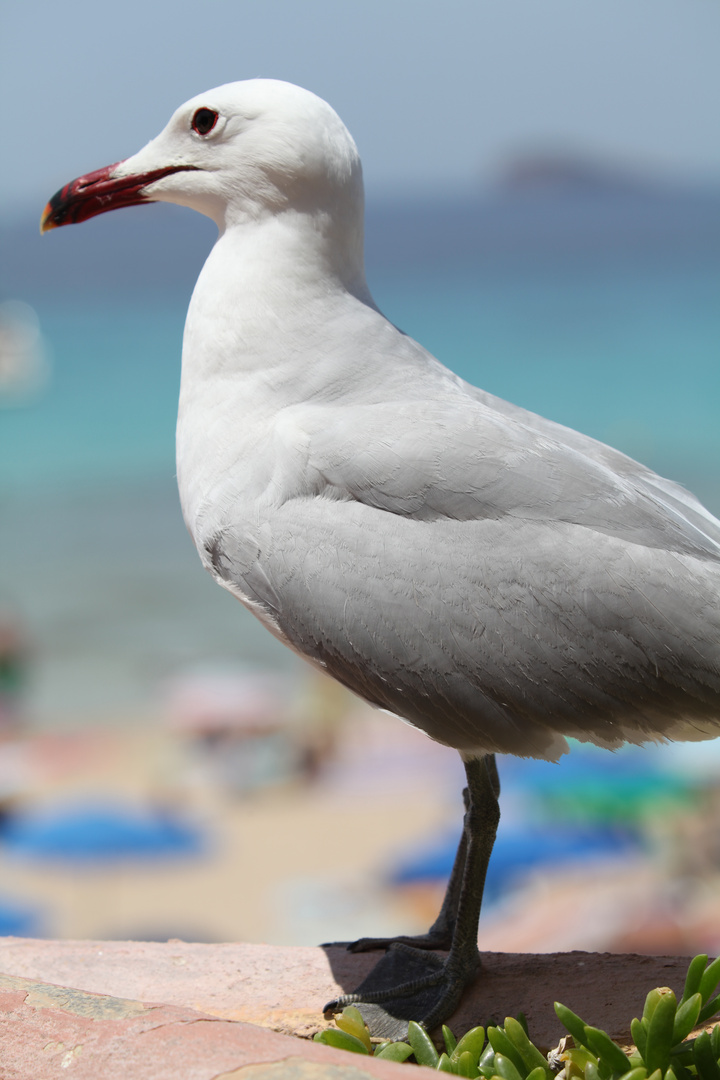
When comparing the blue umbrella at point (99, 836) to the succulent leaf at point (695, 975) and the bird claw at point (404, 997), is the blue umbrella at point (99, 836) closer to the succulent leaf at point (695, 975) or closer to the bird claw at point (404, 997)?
the bird claw at point (404, 997)

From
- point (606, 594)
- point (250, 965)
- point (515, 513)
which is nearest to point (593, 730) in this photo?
point (606, 594)

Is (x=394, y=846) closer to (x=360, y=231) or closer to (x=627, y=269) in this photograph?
(x=360, y=231)

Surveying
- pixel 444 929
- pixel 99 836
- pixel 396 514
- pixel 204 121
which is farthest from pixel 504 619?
pixel 99 836

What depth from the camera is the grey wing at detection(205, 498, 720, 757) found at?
2463 millimetres

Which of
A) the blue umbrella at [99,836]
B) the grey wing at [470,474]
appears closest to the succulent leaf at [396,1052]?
the grey wing at [470,474]

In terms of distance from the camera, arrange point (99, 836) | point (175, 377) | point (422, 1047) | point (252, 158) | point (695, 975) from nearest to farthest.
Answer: point (695, 975)
point (422, 1047)
point (252, 158)
point (99, 836)
point (175, 377)

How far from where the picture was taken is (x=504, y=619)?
2467 mm

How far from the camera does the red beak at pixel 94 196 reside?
307 cm

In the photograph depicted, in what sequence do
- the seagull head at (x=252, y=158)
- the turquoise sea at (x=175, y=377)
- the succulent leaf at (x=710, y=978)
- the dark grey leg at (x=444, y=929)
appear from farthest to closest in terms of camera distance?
the turquoise sea at (x=175, y=377) → the dark grey leg at (x=444, y=929) → the seagull head at (x=252, y=158) → the succulent leaf at (x=710, y=978)

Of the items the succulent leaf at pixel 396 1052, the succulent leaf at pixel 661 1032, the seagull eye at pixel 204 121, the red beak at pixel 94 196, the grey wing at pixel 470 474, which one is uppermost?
the seagull eye at pixel 204 121

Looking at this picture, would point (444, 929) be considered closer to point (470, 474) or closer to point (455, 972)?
point (455, 972)

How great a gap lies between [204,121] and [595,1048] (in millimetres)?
2438

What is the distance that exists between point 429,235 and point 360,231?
43.2 meters

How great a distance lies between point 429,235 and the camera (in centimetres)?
4453
